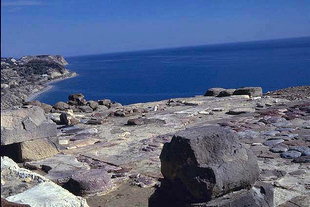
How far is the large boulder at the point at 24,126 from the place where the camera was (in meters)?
7.36

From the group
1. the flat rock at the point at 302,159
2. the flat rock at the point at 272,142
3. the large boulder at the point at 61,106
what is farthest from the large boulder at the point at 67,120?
the flat rock at the point at 302,159

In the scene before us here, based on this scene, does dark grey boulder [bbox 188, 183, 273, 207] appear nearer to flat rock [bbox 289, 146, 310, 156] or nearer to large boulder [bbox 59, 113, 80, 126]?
flat rock [bbox 289, 146, 310, 156]

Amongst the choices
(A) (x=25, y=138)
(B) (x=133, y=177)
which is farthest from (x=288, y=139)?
Answer: (A) (x=25, y=138)

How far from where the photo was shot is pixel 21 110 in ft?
25.6

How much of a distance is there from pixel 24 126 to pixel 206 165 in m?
4.32

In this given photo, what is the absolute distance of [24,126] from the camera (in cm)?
769

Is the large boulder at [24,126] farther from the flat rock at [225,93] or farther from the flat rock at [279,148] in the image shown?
the flat rock at [225,93]

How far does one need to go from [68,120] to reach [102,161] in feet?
14.0

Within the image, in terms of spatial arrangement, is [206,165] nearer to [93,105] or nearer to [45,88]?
[93,105]

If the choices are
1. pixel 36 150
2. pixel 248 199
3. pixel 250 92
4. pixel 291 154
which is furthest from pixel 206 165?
pixel 250 92

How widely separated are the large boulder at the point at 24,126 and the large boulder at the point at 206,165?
3610 millimetres

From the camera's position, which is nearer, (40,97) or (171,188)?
(171,188)

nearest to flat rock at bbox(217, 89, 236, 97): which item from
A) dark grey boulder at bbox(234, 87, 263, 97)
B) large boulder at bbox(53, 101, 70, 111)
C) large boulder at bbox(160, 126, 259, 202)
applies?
dark grey boulder at bbox(234, 87, 263, 97)

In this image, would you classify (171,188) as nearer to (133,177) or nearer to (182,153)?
(182,153)
